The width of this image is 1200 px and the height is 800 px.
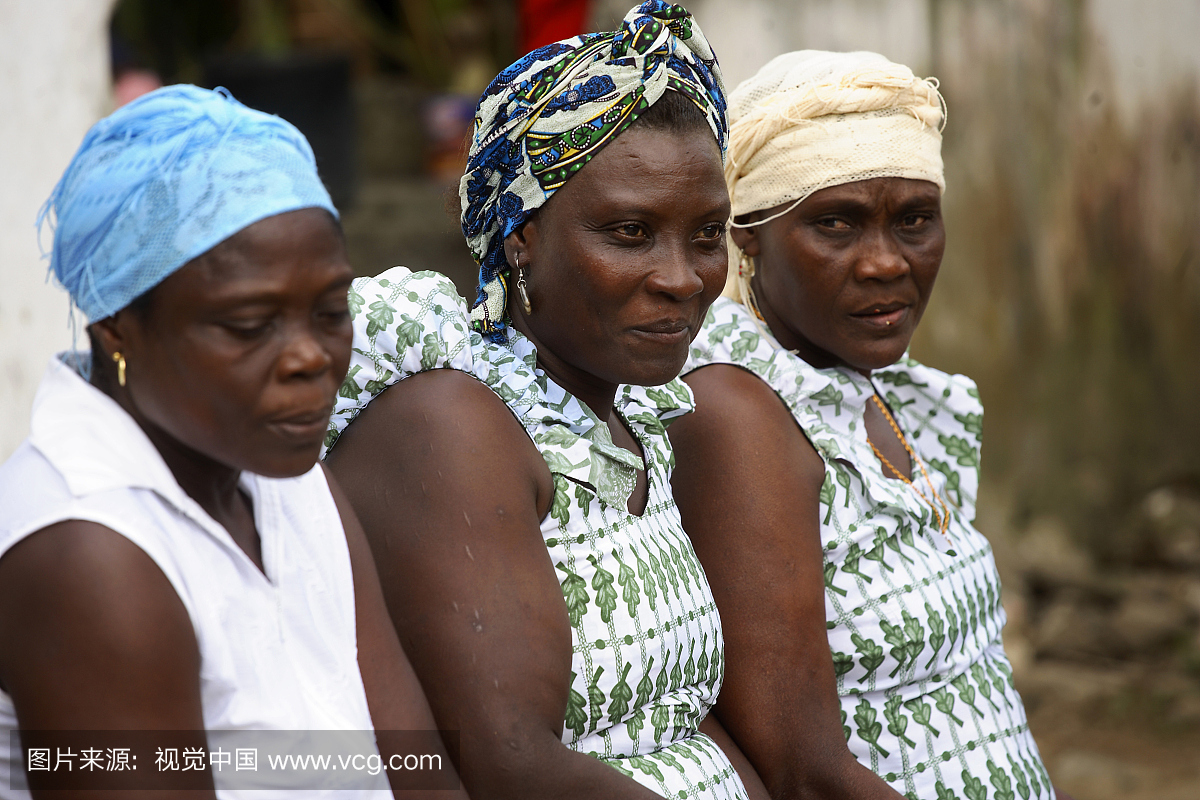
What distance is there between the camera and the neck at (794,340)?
269 cm

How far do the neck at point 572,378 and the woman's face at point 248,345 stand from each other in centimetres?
61

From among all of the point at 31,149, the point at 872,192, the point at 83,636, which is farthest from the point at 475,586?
the point at 31,149

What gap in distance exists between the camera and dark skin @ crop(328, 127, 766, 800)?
1755 millimetres

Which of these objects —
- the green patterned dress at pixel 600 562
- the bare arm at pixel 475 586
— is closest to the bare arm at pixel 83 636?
the bare arm at pixel 475 586

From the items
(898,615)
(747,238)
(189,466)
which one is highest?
(747,238)

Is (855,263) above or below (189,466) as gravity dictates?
above

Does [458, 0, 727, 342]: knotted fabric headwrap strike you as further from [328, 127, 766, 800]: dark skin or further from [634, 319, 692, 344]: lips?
[634, 319, 692, 344]: lips

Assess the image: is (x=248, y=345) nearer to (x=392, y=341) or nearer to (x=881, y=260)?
(x=392, y=341)

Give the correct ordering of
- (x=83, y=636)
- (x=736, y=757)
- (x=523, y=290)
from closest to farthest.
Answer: (x=83, y=636)
(x=523, y=290)
(x=736, y=757)

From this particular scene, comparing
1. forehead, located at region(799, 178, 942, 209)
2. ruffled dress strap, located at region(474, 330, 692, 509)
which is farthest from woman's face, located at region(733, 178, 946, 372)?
ruffled dress strap, located at region(474, 330, 692, 509)

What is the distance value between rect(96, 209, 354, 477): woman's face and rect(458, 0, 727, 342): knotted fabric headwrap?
0.54 m

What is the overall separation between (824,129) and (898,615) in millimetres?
1011

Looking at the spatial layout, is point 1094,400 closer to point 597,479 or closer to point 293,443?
point 597,479

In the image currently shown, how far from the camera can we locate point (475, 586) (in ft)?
5.80
